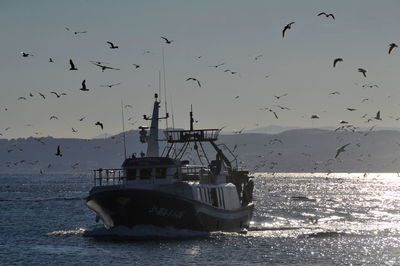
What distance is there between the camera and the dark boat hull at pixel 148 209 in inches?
2463

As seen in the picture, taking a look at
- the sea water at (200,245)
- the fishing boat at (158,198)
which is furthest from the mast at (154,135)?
the sea water at (200,245)

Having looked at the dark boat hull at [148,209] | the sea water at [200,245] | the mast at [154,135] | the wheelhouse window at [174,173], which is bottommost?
the sea water at [200,245]

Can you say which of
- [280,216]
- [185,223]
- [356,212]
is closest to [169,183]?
[185,223]

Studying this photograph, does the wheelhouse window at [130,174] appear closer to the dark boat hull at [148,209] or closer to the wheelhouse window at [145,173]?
the wheelhouse window at [145,173]

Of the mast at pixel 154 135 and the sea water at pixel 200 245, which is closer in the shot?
the sea water at pixel 200 245

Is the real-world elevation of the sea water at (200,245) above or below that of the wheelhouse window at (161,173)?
below

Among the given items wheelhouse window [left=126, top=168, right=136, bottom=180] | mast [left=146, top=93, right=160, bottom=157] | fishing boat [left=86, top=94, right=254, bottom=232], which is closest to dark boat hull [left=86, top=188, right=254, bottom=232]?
fishing boat [left=86, top=94, right=254, bottom=232]

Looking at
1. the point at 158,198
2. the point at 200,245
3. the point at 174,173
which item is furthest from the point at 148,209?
the point at 200,245

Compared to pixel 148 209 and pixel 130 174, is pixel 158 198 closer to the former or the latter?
pixel 148 209

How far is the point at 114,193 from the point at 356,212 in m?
56.0

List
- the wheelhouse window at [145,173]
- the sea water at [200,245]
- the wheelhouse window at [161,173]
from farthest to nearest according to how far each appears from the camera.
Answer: the wheelhouse window at [145,173], the wheelhouse window at [161,173], the sea water at [200,245]

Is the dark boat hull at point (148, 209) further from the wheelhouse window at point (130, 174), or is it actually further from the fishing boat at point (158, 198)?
the wheelhouse window at point (130, 174)

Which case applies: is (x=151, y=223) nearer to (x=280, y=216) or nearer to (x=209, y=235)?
(x=209, y=235)

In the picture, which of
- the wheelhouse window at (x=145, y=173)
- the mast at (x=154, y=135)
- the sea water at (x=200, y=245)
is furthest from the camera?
the mast at (x=154, y=135)
